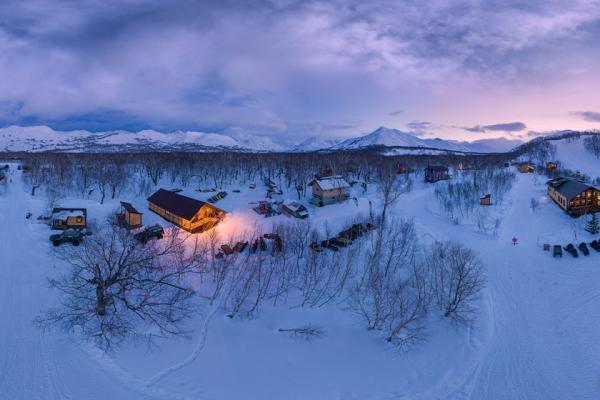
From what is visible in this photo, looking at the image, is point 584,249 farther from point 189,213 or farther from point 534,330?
point 189,213

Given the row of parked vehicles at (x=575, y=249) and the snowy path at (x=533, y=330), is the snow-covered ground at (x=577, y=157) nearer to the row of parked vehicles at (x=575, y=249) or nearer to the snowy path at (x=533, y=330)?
the row of parked vehicles at (x=575, y=249)


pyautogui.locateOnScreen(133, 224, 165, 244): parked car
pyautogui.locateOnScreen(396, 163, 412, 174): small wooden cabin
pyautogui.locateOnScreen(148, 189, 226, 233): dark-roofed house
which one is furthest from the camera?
pyautogui.locateOnScreen(396, 163, 412, 174): small wooden cabin

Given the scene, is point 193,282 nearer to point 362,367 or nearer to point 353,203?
point 362,367

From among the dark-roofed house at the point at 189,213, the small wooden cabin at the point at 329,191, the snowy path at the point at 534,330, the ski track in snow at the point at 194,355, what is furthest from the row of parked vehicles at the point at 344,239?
the small wooden cabin at the point at 329,191

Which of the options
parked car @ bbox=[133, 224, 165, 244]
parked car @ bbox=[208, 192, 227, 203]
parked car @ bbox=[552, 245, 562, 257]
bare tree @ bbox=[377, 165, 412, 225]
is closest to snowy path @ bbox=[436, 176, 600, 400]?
parked car @ bbox=[552, 245, 562, 257]

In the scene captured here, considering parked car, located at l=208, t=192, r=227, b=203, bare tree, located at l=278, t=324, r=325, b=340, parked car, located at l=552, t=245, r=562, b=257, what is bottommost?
bare tree, located at l=278, t=324, r=325, b=340

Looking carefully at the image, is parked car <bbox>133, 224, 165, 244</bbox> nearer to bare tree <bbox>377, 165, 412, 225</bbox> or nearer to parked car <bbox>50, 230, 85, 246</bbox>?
parked car <bbox>50, 230, 85, 246</bbox>
